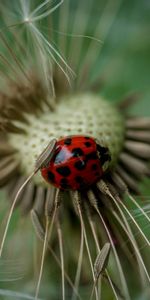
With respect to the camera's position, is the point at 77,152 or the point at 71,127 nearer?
the point at 77,152

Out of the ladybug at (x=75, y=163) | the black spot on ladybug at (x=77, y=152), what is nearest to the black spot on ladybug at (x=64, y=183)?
the ladybug at (x=75, y=163)

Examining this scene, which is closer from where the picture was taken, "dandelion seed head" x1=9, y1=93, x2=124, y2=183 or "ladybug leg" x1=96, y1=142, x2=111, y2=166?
"ladybug leg" x1=96, y1=142, x2=111, y2=166

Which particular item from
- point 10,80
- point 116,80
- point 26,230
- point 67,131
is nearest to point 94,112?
point 67,131

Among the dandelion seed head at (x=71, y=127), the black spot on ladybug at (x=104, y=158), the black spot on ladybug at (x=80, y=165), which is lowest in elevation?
the black spot on ladybug at (x=80, y=165)

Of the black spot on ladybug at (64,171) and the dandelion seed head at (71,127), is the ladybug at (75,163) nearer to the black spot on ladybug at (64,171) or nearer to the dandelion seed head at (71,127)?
the black spot on ladybug at (64,171)

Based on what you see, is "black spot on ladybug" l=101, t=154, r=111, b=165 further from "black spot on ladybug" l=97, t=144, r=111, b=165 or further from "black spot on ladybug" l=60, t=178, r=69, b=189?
"black spot on ladybug" l=60, t=178, r=69, b=189

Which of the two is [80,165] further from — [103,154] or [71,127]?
[71,127]

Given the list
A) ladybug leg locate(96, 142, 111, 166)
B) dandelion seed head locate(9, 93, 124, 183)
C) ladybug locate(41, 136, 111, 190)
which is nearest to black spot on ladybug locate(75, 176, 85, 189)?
ladybug locate(41, 136, 111, 190)

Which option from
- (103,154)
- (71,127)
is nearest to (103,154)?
(103,154)
